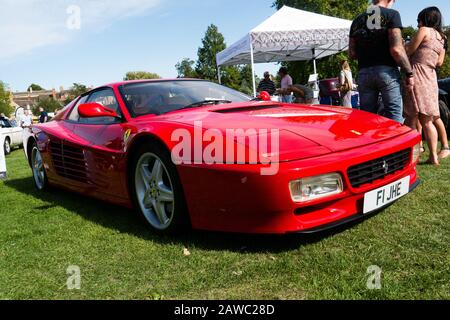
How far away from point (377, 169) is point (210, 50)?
56536 millimetres

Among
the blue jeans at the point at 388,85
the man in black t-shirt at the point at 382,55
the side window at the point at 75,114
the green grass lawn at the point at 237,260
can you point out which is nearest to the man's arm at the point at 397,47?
the man in black t-shirt at the point at 382,55

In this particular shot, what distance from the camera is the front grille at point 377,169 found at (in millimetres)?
2154

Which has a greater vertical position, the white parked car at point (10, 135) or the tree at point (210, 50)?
the tree at point (210, 50)

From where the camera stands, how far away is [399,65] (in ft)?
12.4

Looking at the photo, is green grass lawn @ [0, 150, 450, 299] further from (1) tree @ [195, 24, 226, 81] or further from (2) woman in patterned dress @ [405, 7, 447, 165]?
(1) tree @ [195, 24, 226, 81]

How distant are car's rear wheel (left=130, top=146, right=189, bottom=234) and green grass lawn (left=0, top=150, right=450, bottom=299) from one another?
12 cm

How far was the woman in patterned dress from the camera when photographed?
4012mm

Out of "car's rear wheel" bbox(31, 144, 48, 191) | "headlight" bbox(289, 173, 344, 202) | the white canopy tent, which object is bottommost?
"car's rear wheel" bbox(31, 144, 48, 191)

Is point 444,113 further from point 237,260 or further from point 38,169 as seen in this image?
point 38,169

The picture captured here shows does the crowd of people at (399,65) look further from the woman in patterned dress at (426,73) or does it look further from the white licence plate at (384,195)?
the white licence plate at (384,195)

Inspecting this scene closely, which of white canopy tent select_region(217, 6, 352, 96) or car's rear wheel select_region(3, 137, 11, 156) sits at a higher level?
white canopy tent select_region(217, 6, 352, 96)

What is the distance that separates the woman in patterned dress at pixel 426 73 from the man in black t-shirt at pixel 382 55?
0.24m

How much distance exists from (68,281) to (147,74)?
8664 centimetres

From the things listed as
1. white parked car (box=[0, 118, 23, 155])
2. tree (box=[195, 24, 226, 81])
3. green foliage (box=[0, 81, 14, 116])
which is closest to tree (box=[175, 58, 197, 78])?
tree (box=[195, 24, 226, 81])
